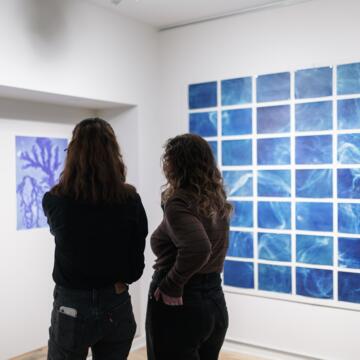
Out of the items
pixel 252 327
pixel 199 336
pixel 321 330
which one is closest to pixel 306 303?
pixel 321 330

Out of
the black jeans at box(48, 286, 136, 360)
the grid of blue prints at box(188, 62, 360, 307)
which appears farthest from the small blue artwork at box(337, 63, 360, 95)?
the black jeans at box(48, 286, 136, 360)

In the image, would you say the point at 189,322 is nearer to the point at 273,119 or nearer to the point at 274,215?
the point at 274,215

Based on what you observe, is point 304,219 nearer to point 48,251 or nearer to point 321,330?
point 321,330

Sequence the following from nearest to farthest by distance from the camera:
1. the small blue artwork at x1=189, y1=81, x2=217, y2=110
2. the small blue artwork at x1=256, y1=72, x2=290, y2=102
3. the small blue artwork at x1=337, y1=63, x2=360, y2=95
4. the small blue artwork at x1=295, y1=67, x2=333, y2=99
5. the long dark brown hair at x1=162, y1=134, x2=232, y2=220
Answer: the long dark brown hair at x1=162, y1=134, x2=232, y2=220, the small blue artwork at x1=337, y1=63, x2=360, y2=95, the small blue artwork at x1=295, y1=67, x2=333, y2=99, the small blue artwork at x1=256, y1=72, x2=290, y2=102, the small blue artwork at x1=189, y1=81, x2=217, y2=110

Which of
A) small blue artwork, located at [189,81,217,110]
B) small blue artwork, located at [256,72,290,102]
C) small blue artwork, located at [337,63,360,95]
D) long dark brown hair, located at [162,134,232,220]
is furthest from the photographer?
small blue artwork, located at [189,81,217,110]

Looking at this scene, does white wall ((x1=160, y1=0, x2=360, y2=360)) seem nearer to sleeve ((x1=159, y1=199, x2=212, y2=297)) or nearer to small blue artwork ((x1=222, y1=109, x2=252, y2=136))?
small blue artwork ((x1=222, y1=109, x2=252, y2=136))

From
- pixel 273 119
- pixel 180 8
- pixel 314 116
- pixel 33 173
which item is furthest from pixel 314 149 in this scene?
pixel 33 173

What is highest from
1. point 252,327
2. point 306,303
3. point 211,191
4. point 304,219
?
point 211,191

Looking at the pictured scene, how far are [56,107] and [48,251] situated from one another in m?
0.99

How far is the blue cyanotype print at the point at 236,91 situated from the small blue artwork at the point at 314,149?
0.46 m

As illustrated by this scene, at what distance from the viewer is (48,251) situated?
3465mm

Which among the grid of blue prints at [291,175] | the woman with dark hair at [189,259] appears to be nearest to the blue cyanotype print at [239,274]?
the grid of blue prints at [291,175]

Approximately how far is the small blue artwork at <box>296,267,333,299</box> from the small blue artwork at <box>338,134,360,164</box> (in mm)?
688

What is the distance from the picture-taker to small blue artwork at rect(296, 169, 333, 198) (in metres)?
3.06
